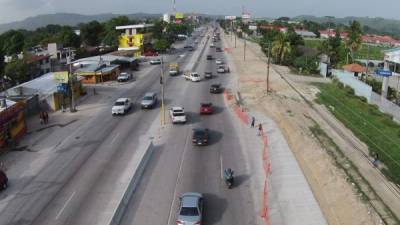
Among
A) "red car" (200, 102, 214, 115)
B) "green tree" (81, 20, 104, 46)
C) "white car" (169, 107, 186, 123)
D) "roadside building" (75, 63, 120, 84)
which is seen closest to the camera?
"white car" (169, 107, 186, 123)

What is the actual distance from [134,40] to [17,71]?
206ft

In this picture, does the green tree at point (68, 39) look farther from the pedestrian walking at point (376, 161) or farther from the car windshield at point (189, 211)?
the car windshield at point (189, 211)

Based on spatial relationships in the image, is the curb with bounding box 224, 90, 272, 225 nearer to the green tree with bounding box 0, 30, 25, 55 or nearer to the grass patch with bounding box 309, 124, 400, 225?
the grass patch with bounding box 309, 124, 400, 225

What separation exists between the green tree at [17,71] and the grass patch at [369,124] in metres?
49.4

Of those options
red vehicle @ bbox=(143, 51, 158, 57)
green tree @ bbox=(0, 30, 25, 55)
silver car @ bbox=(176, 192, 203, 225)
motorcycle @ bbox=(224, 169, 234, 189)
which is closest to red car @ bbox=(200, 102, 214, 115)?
motorcycle @ bbox=(224, 169, 234, 189)

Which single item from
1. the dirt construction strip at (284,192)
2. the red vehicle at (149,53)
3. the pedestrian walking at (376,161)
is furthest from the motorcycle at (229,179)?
the red vehicle at (149,53)

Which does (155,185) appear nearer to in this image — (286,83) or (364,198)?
(364,198)

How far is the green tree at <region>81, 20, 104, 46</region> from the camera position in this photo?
479 feet

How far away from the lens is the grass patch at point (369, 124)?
120 ft

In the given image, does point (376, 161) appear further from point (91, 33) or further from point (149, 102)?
point (91, 33)

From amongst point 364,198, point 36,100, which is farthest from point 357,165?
point 36,100

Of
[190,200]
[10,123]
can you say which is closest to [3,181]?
[10,123]

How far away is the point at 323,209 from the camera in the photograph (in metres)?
26.0

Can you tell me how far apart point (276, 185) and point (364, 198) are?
231 inches
